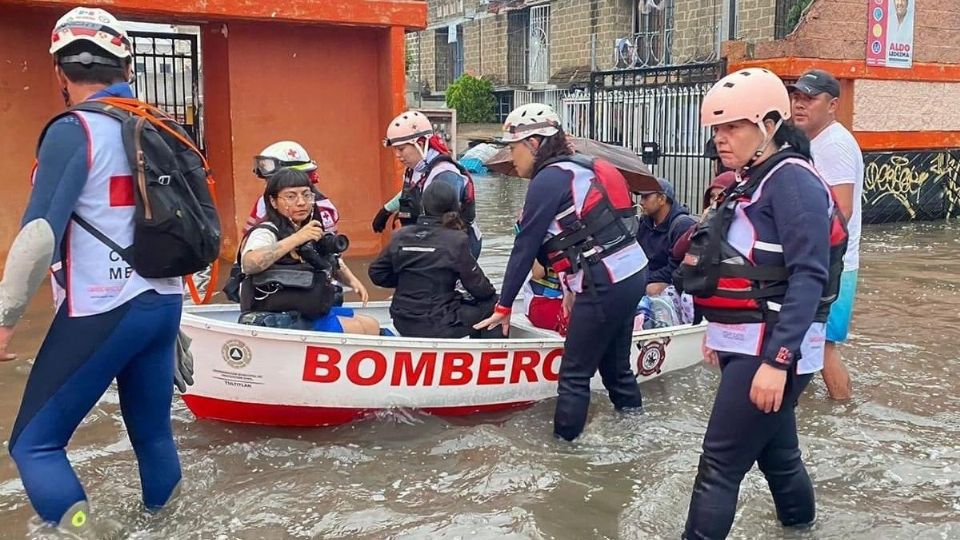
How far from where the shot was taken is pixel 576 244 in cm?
489

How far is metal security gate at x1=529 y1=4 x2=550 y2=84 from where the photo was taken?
2889 cm

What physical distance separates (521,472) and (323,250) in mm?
1644

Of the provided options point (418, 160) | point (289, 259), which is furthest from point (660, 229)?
point (289, 259)

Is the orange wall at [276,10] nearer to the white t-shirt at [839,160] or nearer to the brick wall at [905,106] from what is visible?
the white t-shirt at [839,160]

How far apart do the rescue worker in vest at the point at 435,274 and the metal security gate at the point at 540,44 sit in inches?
950

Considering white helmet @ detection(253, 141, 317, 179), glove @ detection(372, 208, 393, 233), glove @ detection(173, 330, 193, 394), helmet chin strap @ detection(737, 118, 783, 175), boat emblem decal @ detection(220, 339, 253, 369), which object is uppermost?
helmet chin strap @ detection(737, 118, 783, 175)

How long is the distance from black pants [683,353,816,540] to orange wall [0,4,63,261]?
792 centimetres

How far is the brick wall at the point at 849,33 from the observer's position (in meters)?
12.6

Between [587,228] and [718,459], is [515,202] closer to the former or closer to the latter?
[587,228]

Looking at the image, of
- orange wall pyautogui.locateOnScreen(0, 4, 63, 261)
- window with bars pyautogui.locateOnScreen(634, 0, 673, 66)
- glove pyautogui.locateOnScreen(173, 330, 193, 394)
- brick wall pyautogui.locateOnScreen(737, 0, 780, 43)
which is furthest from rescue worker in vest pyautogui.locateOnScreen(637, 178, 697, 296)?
window with bars pyautogui.locateOnScreen(634, 0, 673, 66)

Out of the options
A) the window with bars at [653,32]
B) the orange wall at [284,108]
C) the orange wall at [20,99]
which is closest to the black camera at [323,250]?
the orange wall at [284,108]

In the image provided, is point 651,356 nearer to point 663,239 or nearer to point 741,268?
point 663,239

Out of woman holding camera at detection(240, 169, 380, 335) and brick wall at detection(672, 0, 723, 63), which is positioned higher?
brick wall at detection(672, 0, 723, 63)

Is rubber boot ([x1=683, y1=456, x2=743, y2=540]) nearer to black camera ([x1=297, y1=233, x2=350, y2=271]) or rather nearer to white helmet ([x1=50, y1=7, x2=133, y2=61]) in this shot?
black camera ([x1=297, y1=233, x2=350, y2=271])
